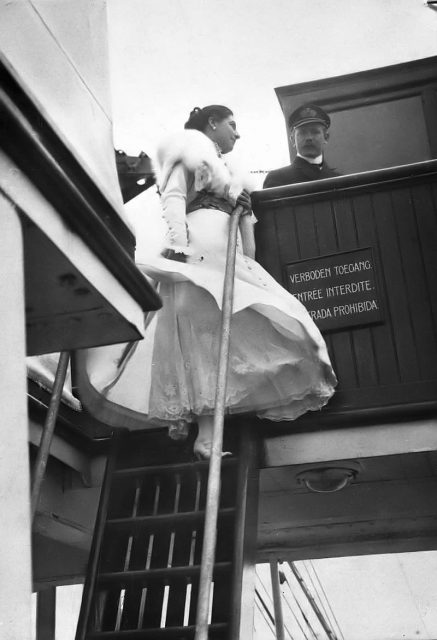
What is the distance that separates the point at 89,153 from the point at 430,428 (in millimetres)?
2513

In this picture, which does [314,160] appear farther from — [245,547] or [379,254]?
[245,547]

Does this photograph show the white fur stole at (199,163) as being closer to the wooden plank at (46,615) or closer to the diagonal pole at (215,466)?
the diagonal pole at (215,466)

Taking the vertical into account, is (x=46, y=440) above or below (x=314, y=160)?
below

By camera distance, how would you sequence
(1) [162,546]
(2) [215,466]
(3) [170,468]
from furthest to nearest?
(3) [170,468]
(1) [162,546]
(2) [215,466]

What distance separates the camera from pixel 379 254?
4.69m

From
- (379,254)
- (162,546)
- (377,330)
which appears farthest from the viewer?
→ (379,254)

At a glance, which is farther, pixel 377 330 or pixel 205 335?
pixel 377 330

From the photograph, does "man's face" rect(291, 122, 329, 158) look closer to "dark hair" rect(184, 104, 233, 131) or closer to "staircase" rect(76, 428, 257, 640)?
"dark hair" rect(184, 104, 233, 131)

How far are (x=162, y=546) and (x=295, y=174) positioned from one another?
8.91ft

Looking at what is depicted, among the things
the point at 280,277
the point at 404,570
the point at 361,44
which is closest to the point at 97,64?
the point at 280,277

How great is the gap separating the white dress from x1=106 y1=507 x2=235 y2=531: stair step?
48cm

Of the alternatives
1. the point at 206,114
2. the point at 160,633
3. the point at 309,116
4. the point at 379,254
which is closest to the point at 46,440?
the point at 160,633

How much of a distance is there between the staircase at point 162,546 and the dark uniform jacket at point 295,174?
1.99m

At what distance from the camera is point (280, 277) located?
478 cm
